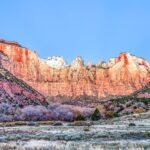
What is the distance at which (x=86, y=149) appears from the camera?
90.3 feet

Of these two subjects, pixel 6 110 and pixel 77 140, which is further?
pixel 6 110

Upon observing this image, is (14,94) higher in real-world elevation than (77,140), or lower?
higher

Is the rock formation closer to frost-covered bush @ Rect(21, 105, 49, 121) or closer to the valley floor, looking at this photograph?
frost-covered bush @ Rect(21, 105, 49, 121)

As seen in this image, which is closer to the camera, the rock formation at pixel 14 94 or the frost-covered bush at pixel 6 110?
the frost-covered bush at pixel 6 110

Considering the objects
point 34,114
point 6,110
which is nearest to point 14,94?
point 6,110

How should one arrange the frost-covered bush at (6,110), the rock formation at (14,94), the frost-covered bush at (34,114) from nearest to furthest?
the frost-covered bush at (34,114) < the frost-covered bush at (6,110) < the rock formation at (14,94)

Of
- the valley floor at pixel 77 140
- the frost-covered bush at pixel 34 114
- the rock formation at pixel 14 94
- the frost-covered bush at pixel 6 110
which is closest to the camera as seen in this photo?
the valley floor at pixel 77 140

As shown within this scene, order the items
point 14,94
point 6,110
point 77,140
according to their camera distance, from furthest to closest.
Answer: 1. point 14,94
2. point 6,110
3. point 77,140

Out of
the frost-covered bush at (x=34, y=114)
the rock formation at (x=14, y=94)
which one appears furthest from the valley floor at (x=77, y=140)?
the rock formation at (x=14, y=94)

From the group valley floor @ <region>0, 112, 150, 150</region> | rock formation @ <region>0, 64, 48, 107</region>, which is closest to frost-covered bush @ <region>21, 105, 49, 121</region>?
rock formation @ <region>0, 64, 48, 107</region>

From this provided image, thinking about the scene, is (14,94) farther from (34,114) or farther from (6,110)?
(34,114)

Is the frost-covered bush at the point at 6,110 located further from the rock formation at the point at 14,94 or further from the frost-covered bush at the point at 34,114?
the rock formation at the point at 14,94

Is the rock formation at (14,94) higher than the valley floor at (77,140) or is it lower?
higher

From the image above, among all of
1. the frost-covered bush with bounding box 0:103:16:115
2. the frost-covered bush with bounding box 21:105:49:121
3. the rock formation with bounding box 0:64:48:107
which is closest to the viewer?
the frost-covered bush with bounding box 21:105:49:121
